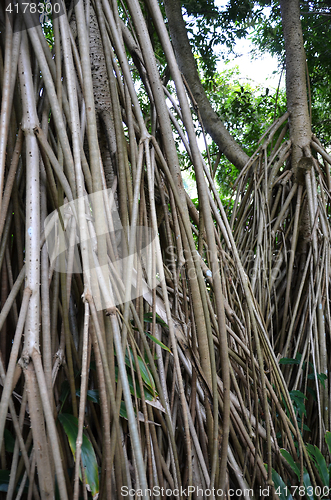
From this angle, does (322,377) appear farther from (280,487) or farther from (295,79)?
(295,79)

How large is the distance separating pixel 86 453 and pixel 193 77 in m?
1.63

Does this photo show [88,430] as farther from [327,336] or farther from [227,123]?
[227,123]

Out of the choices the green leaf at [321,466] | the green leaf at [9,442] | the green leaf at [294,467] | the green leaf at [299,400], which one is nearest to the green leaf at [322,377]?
the green leaf at [299,400]

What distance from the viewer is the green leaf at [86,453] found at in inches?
20.9

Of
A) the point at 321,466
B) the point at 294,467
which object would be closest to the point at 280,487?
the point at 294,467

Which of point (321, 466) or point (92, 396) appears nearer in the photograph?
point (92, 396)

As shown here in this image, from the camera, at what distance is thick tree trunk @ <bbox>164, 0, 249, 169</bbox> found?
1.67 m

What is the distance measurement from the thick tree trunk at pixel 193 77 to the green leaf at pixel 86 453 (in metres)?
1.45

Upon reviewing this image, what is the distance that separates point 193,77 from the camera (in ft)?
5.59

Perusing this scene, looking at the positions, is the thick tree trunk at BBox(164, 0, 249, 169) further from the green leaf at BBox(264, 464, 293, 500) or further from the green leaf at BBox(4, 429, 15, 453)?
the green leaf at BBox(4, 429, 15, 453)

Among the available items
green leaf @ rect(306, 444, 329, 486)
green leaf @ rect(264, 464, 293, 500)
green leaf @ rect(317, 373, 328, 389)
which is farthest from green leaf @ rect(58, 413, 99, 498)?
green leaf @ rect(317, 373, 328, 389)

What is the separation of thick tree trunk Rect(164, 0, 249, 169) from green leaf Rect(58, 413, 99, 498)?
145 cm

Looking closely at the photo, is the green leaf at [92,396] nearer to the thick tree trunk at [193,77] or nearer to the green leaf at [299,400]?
the green leaf at [299,400]

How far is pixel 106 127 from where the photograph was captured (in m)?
0.93
